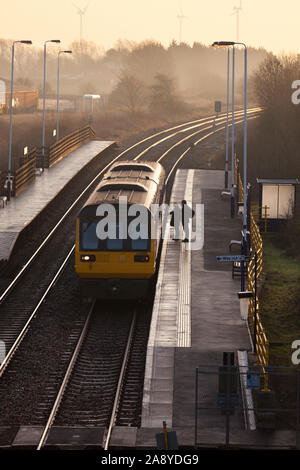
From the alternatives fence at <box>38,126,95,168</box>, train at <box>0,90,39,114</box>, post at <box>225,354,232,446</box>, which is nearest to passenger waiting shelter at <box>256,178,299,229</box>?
fence at <box>38,126,95,168</box>

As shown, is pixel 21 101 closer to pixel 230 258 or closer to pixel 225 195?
pixel 225 195

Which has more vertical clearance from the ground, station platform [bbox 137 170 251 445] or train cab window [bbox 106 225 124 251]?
train cab window [bbox 106 225 124 251]

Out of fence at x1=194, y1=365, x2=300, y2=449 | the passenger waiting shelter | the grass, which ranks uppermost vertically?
the passenger waiting shelter

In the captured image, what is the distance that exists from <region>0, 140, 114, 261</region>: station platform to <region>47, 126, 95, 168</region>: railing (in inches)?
14.9

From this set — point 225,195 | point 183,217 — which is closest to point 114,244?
point 183,217

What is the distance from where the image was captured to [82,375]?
20.0 m

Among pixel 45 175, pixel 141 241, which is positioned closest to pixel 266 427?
pixel 141 241

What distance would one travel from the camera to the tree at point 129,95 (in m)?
92.8

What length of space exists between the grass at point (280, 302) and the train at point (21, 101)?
63169 millimetres

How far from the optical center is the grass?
23.2 meters

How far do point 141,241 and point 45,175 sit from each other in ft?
84.7

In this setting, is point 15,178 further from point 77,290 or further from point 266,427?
point 266,427

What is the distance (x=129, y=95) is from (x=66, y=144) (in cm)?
3591

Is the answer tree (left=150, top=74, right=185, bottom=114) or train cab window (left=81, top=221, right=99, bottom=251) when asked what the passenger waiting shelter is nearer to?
train cab window (left=81, top=221, right=99, bottom=251)
